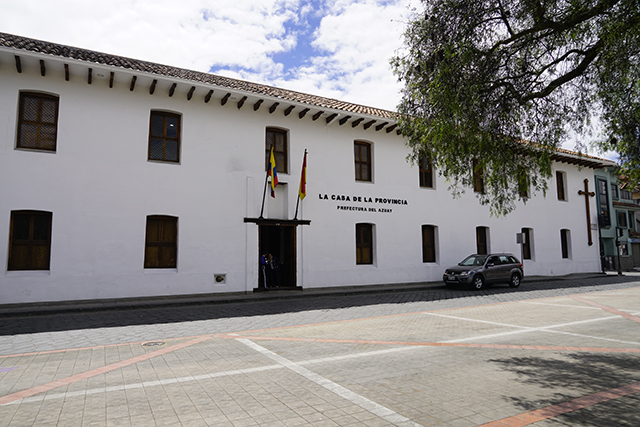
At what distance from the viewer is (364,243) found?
19.6m

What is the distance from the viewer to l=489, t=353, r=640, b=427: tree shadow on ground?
4156mm

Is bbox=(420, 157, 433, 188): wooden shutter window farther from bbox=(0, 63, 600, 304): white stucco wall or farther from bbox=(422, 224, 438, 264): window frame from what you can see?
bbox=(422, 224, 438, 264): window frame

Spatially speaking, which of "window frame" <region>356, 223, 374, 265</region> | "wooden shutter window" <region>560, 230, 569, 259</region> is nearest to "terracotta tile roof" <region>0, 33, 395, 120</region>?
"window frame" <region>356, 223, 374, 265</region>

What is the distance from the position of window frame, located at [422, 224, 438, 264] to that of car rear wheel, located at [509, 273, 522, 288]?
3.73 m

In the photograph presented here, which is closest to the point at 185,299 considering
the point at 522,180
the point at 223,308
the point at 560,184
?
the point at 223,308

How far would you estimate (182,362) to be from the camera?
6.40 m

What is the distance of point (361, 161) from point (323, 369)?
15039 millimetres

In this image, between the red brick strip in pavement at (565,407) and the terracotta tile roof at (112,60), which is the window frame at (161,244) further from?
the red brick strip in pavement at (565,407)

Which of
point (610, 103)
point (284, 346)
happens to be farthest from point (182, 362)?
point (610, 103)

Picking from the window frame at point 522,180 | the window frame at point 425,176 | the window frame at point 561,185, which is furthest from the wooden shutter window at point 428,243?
the window frame at point 561,185

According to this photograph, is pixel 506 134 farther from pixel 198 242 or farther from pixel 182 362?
pixel 198 242

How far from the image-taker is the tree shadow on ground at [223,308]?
10.3 metres

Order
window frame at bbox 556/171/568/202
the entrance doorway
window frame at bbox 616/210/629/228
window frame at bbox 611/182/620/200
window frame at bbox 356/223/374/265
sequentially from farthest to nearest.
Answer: window frame at bbox 616/210/629/228 → window frame at bbox 611/182/620/200 → window frame at bbox 556/171/568/202 → window frame at bbox 356/223/374/265 → the entrance doorway

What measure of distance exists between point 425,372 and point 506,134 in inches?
212
